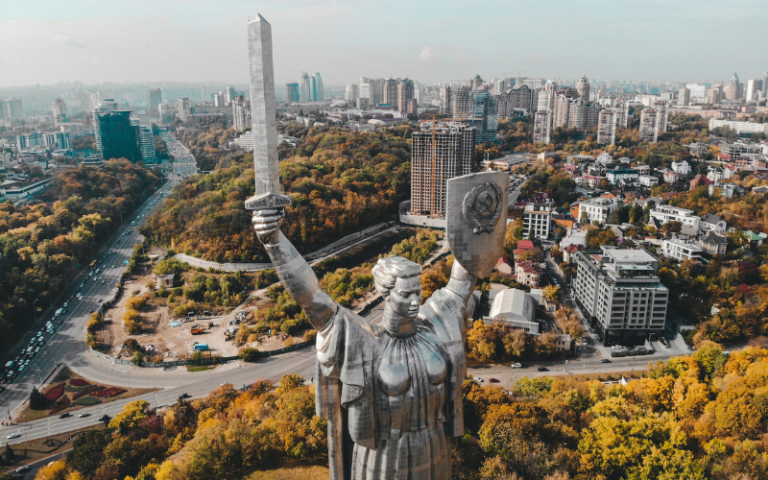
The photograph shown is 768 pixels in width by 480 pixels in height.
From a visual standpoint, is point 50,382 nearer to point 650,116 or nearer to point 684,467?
point 684,467

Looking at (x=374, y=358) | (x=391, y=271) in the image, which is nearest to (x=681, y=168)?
(x=391, y=271)

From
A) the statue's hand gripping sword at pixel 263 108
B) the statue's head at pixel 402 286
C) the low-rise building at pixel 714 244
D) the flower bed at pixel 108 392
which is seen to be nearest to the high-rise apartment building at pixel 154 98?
the flower bed at pixel 108 392

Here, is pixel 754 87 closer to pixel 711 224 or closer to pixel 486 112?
pixel 486 112

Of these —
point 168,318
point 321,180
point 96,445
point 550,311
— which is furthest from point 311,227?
point 96,445

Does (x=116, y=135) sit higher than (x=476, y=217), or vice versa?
(x=476, y=217)

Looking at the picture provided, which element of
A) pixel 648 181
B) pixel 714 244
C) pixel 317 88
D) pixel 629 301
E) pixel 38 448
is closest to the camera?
pixel 38 448

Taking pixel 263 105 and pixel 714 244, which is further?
pixel 714 244
